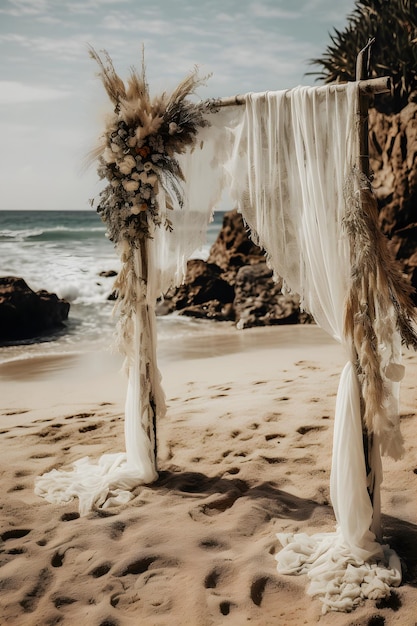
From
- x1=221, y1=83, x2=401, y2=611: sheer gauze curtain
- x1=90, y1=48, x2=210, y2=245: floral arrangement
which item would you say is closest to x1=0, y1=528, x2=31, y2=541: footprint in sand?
x1=221, y1=83, x2=401, y2=611: sheer gauze curtain

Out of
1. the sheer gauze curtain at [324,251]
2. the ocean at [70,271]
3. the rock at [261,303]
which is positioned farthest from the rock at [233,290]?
the sheer gauze curtain at [324,251]

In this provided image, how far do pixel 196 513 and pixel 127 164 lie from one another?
2.21 metres

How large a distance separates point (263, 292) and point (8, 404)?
5.76 m

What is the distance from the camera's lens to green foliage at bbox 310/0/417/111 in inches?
442

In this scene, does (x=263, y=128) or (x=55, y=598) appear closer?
(x=55, y=598)

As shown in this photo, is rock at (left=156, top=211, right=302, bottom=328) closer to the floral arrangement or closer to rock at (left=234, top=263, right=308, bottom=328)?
rock at (left=234, top=263, right=308, bottom=328)

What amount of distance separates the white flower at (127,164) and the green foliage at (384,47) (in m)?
8.76

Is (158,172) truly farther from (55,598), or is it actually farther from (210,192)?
(55,598)

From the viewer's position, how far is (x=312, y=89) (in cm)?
319

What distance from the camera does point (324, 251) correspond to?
10.5 ft

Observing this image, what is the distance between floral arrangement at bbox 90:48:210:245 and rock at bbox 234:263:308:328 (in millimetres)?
6486

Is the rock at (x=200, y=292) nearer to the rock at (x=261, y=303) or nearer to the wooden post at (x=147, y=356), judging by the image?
the rock at (x=261, y=303)

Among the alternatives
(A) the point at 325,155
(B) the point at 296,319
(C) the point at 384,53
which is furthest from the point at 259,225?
(C) the point at 384,53

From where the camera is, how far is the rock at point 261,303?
419 inches
